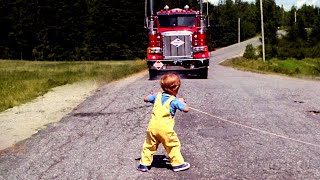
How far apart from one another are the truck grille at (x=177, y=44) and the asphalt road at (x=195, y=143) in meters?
6.69

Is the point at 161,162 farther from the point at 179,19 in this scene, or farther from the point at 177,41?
the point at 179,19

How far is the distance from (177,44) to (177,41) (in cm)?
13

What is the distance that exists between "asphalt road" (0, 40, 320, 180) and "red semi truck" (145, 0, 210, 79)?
669cm

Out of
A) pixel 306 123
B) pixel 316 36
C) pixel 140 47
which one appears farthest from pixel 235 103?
pixel 316 36

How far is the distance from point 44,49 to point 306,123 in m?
64.7

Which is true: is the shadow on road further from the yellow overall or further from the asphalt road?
the yellow overall

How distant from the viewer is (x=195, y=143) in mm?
7035

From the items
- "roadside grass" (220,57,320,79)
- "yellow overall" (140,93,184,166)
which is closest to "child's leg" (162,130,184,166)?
"yellow overall" (140,93,184,166)

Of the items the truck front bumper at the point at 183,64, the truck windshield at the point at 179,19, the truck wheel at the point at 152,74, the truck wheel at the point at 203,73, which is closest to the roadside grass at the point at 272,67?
the truck wheel at the point at 203,73

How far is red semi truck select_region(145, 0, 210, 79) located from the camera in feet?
59.6

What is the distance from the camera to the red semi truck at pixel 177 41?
18.2 meters

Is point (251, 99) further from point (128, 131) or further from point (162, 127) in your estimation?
point (162, 127)

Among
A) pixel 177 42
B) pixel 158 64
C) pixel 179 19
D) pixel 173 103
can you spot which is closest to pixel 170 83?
pixel 173 103

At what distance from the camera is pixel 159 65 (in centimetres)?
1841
